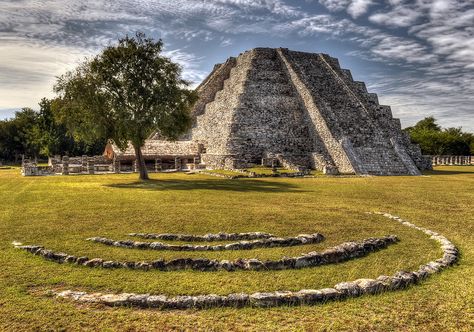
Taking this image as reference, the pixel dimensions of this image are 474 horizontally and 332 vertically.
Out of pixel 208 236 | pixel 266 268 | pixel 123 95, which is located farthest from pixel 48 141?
pixel 266 268

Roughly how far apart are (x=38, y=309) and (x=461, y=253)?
1044 cm

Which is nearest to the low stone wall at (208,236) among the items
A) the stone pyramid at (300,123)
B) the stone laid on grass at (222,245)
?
the stone laid on grass at (222,245)

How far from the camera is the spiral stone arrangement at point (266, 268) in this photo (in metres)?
6.97

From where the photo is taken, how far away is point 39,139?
71.5 meters

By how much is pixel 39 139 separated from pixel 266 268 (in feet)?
244

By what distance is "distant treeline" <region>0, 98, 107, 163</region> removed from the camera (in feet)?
236

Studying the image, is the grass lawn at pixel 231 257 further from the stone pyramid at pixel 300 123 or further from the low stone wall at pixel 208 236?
the stone pyramid at pixel 300 123

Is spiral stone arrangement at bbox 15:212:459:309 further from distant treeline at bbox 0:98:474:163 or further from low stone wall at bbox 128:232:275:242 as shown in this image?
distant treeline at bbox 0:98:474:163

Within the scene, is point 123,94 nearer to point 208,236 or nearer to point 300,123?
point 208,236

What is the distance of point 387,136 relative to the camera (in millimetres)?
45469

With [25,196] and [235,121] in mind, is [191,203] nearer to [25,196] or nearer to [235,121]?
[25,196]

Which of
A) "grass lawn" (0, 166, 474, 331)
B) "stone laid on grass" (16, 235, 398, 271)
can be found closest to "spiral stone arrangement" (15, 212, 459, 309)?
"stone laid on grass" (16, 235, 398, 271)

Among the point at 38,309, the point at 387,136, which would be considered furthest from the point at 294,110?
the point at 38,309

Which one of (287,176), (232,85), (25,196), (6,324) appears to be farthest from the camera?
(232,85)
